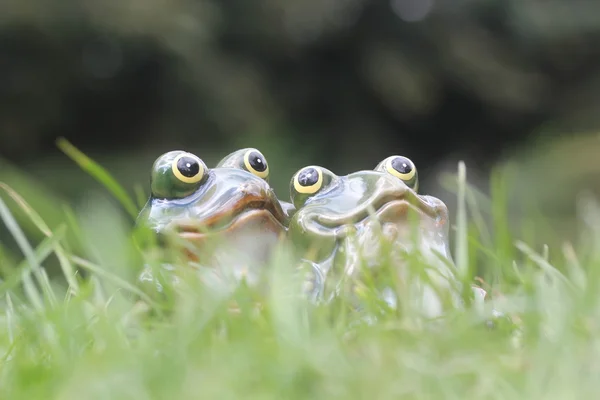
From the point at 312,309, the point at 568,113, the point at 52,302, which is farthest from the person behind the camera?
the point at 568,113

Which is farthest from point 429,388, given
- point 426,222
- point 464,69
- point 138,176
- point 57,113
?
point 464,69

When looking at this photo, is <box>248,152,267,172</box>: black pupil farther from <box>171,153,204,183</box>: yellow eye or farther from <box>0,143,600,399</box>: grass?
<box>0,143,600,399</box>: grass

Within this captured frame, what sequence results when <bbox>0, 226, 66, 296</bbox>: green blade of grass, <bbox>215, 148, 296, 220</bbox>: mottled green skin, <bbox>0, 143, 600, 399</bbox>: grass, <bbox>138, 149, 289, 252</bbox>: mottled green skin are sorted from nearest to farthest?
<bbox>0, 143, 600, 399</bbox>: grass < <bbox>0, 226, 66, 296</bbox>: green blade of grass < <bbox>138, 149, 289, 252</bbox>: mottled green skin < <bbox>215, 148, 296, 220</bbox>: mottled green skin

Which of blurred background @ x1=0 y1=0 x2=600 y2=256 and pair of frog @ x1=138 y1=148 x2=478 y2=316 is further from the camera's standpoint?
blurred background @ x1=0 y1=0 x2=600 y2=256

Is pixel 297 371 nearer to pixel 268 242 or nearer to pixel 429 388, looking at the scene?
pixel 429 388

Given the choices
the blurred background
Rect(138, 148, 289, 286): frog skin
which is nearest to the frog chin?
Rect(138, 148, 289, 286): frog skin

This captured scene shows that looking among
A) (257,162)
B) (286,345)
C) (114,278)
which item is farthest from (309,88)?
(286,345)

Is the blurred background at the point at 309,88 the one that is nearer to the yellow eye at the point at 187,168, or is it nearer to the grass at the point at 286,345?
the yellow eye at the point at 187,168

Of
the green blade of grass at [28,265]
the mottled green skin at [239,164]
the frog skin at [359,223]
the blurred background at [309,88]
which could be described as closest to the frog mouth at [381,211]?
the frog skin at [359,223]

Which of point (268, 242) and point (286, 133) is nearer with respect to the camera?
point (268, 242)
